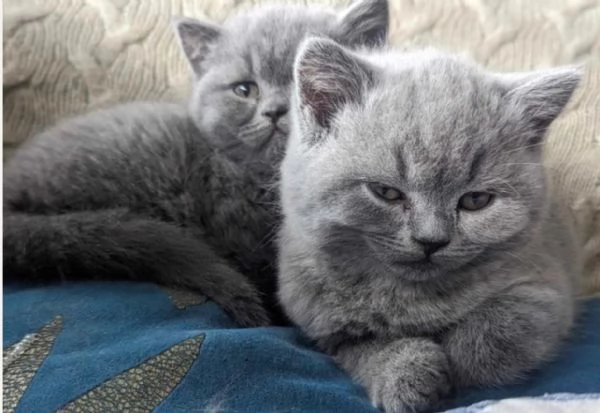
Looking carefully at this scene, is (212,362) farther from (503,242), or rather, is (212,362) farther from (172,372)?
(503,242)

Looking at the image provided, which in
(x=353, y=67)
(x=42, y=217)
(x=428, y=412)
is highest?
(x=353, y=67)

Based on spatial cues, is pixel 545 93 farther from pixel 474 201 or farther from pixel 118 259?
pixel 118 259

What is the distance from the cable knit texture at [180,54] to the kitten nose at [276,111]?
31 cm

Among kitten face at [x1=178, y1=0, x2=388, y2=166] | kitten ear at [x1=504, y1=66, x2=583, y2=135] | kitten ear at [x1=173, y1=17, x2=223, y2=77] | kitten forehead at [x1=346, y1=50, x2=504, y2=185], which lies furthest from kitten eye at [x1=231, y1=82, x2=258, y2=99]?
kitten ear at [x1=504, y1=66, x2=583, y2=135]

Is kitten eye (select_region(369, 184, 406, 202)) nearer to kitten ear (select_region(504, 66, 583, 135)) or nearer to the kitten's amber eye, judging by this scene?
the kitten's amber eye

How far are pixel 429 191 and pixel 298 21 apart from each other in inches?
20.8

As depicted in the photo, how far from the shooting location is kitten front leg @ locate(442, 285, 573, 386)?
2.73 feet

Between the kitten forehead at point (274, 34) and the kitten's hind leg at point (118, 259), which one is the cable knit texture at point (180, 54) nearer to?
the kitten forehead at point (274, 34)

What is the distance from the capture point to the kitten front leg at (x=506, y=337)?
0.83m

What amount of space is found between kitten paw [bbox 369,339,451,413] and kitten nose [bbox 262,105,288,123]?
0.46 m

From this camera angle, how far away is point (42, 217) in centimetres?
105

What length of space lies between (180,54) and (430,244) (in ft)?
2.62

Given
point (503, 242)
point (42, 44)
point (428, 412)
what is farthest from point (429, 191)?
point (42, 44)

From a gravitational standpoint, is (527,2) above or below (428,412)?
above
